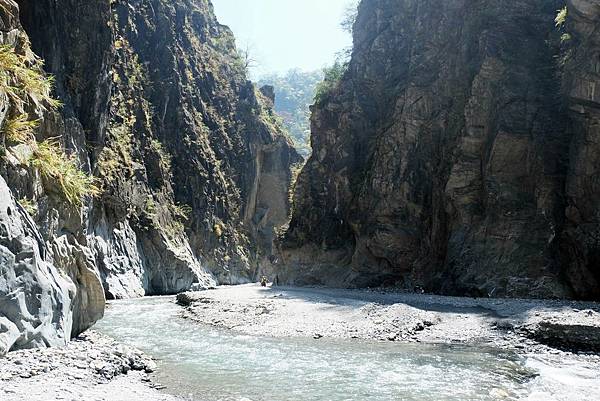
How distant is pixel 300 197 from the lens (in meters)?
39.3

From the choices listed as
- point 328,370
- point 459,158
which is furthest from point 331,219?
point 328,370

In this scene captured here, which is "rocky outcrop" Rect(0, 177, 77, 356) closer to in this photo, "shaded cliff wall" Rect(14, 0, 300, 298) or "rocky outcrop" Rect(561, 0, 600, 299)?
"shaded cliff wall" Rect(14, 0, 300, 298)

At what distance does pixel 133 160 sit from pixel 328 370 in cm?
3357

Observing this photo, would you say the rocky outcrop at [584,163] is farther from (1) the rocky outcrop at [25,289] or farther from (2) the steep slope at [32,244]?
(1) the rocky outcrop at [25,289]

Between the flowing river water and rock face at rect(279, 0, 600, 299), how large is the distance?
10.5 meters

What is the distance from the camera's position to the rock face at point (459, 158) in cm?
2123

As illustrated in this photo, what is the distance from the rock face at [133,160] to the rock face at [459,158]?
1281cm

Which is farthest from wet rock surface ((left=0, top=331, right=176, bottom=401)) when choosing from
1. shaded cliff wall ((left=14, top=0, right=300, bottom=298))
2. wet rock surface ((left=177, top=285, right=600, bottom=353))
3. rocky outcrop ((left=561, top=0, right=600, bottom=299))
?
rocky outcrop ((left=561, top=0, right=600, bottom=299))

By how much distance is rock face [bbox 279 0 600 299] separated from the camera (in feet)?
69.7

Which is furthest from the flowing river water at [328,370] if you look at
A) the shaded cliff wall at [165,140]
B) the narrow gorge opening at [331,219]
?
the shaded cliff wall at [165,140]

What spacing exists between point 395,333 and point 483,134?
14508 millimetres

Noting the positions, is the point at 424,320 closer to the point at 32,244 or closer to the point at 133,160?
the point at 32,244

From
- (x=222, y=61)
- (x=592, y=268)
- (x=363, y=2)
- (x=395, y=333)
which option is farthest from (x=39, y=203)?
(x=222, y=61)

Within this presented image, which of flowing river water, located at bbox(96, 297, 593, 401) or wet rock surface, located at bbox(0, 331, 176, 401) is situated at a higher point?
wet rock surface, located at bbox(0, 331, 176, 401)
